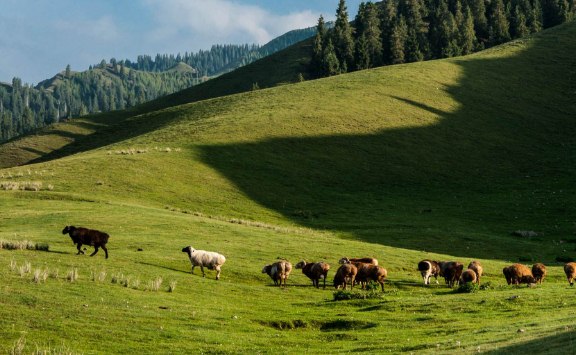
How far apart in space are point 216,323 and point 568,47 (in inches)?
5617

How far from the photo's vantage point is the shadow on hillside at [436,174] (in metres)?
66.5

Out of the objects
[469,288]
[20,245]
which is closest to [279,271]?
[469,288]

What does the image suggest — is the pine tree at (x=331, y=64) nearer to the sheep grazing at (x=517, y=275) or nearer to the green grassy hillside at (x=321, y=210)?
the green grassy hillside at (x=321, y=210)

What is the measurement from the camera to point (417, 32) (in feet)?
613

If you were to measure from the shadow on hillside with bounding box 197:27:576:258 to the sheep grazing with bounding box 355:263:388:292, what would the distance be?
1858 cm

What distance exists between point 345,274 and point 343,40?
488 ft

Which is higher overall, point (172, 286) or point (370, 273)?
point (370, 273)

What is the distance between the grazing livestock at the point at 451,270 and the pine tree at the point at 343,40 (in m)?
135

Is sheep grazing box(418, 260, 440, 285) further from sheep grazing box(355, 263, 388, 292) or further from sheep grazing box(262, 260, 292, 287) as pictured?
sheep grazing box(262, 260, 292, 287)

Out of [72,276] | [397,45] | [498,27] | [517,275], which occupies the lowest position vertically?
[517,275]

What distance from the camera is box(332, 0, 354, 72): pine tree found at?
17712cm

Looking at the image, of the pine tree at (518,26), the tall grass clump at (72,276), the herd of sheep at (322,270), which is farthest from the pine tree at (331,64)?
the tall grass clump at (72,276)

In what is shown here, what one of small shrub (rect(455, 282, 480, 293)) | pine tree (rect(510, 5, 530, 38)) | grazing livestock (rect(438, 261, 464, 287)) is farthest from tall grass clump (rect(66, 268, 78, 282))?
pine tree (rect(510, 5, 530, 38))

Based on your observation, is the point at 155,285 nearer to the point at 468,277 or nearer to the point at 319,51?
the point at 468,277
